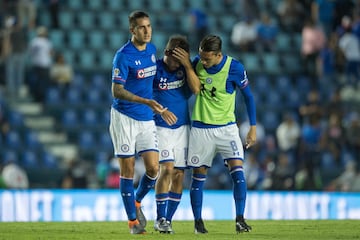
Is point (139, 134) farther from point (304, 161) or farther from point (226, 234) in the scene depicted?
point (304, 161)

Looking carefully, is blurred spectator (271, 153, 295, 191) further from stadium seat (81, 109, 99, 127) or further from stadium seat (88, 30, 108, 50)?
stadium seat (88, 30, 108, 50)

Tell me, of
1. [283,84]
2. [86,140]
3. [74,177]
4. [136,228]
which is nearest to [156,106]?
[136,228]

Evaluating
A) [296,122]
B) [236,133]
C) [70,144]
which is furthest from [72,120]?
[236,133]

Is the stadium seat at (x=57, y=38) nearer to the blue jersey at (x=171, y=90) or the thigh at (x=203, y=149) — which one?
the blue jersey at (x=171, y=90)

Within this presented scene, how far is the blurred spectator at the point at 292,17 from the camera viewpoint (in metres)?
30.0

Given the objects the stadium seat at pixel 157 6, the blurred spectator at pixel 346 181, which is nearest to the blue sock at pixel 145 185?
the blurred spectator at pixel 346 181

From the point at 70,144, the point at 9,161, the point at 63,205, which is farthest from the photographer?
the point at 70,144

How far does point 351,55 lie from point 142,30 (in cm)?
1522

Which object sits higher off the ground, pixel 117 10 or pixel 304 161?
pixel 117 10

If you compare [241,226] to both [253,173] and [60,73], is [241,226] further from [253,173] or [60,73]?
[60,73]

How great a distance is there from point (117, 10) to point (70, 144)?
15.4 ft

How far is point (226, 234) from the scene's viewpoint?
13.8m

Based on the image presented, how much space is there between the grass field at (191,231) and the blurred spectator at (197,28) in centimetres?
1211

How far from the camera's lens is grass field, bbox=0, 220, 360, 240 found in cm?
1329
